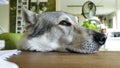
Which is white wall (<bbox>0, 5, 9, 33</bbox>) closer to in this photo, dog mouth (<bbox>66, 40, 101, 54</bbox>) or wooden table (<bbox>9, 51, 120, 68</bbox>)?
dog mouth (<bbox>66, 40, 101, 54</bbox>)

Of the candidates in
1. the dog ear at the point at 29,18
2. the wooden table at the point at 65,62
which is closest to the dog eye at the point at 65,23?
the dog ear at the point at 29,18

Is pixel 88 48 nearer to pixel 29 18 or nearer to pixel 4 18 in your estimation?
pixel 29 18

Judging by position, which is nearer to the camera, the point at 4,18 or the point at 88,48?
the point at 88,48

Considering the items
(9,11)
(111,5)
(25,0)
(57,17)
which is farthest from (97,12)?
(57,17)

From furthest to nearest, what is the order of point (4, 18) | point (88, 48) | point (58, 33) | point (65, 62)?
point (4, 18), point (58, 33), point (88, 48), point (65, 62)

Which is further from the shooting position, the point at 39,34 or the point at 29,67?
the point at 39,34

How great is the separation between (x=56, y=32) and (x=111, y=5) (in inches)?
120

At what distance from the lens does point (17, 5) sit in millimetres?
4039

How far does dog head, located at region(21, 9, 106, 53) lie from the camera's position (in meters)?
1.15

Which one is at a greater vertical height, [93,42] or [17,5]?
[17,5]

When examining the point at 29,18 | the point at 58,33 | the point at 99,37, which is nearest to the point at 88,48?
the point at 99,37

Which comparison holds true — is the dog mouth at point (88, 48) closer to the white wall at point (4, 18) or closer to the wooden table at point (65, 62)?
the wooden table at point (65, 62)

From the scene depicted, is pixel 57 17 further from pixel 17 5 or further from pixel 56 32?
pixel 17 5

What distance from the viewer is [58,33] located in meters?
1.27
